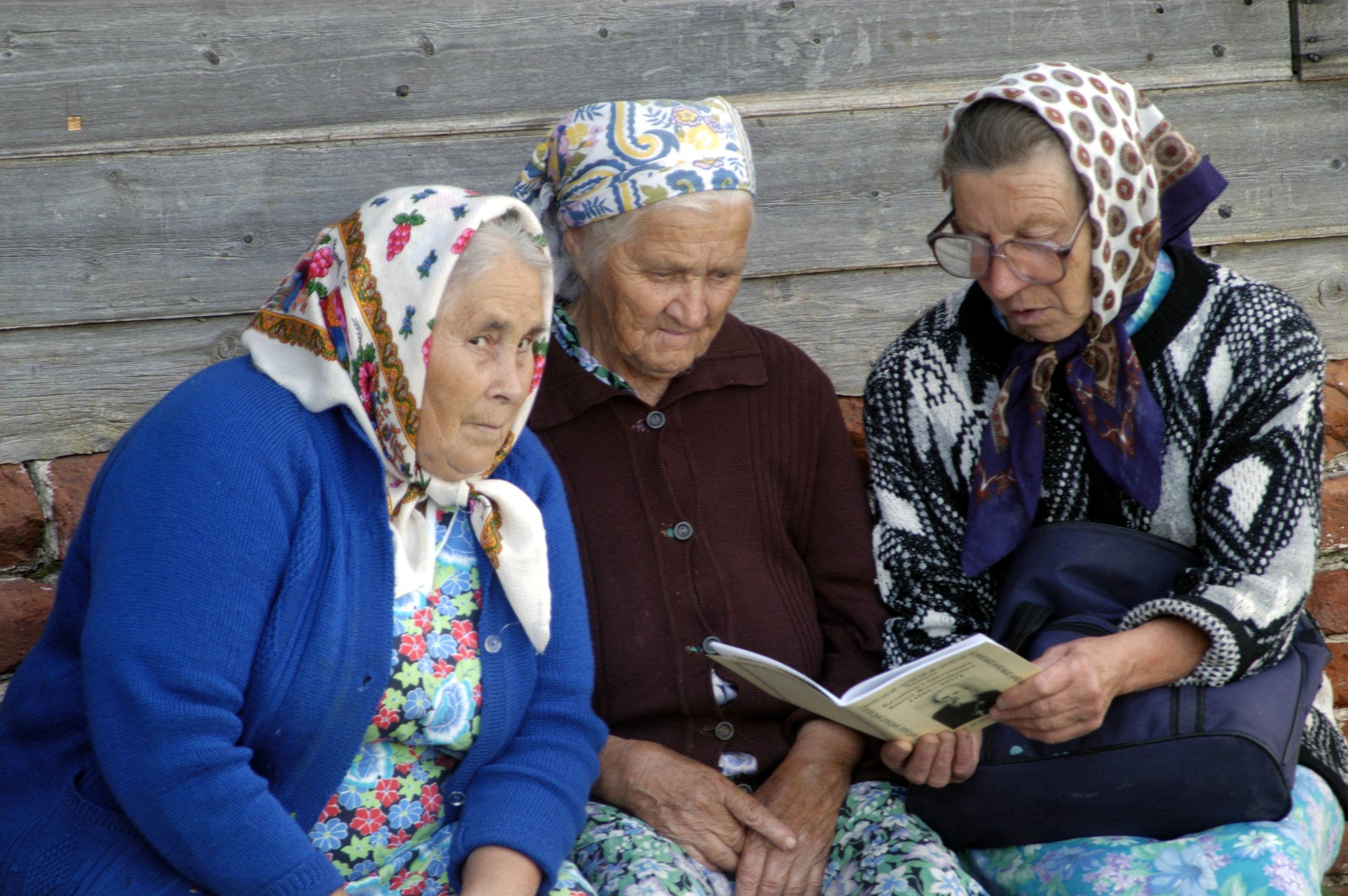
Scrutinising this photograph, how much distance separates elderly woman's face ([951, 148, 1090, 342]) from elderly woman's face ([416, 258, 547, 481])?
825 millimetres

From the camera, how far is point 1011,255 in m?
2.29

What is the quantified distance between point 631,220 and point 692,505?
557 mm

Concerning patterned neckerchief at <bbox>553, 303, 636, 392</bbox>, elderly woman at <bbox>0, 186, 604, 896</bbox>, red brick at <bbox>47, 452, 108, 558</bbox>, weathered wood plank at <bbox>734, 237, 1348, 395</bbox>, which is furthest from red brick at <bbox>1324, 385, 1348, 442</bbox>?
red brick at <bbox>47, 452, 108, 558</bbox>

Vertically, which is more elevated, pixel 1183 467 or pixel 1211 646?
pixel 1183 467

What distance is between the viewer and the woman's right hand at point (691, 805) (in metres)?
2.22

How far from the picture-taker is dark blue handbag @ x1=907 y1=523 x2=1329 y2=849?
6.64 feet

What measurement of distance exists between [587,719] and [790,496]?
0.66 m

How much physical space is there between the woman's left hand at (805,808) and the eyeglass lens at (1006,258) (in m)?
0.89

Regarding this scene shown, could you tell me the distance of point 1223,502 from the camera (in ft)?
7.27

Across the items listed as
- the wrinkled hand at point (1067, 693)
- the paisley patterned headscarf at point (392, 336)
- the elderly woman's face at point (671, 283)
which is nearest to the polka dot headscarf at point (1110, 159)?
the elderly woman's face at point (671, 283)

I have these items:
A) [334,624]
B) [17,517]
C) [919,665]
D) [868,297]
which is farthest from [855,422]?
[17,517]

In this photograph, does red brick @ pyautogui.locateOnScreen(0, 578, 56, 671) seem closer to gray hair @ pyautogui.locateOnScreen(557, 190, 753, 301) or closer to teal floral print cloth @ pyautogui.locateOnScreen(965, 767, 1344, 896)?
gray hair @ pyautogui.locateOnScreen(557, 190, 753, 301)

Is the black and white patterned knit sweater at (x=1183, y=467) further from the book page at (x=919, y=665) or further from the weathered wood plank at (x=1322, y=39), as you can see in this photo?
the weathered wood plank at (x=1322, y=39)

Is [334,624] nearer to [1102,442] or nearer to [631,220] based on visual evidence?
[631,220]
